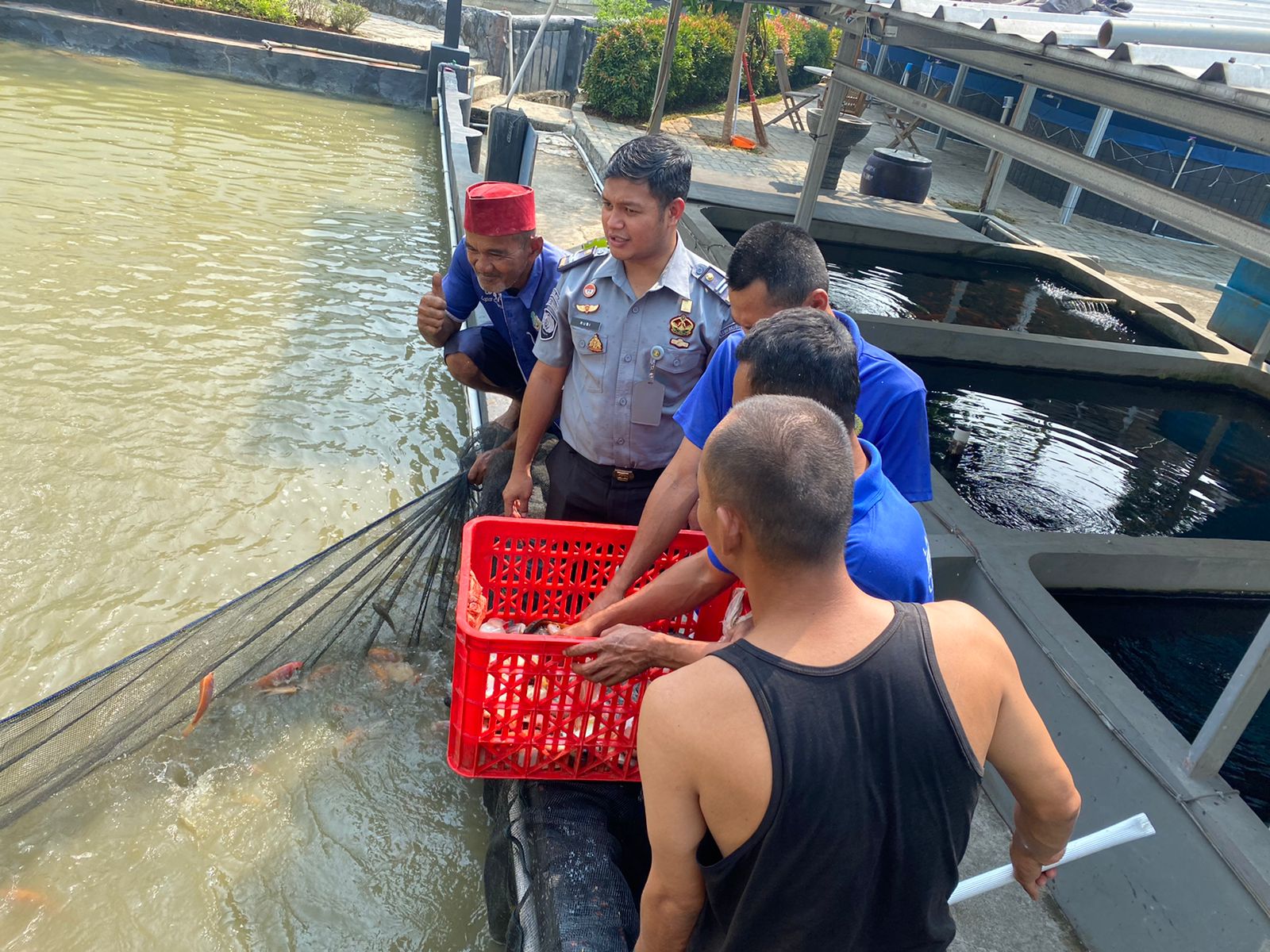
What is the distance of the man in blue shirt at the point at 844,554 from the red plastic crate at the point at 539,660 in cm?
14

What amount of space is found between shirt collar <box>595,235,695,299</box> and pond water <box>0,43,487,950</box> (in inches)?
68.6

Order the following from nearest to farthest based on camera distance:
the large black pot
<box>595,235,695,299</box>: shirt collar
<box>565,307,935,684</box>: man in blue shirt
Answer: <box>565,307,935,684</box>: man in blue shirt < <box>595,235,695,299</box>: shirt collar < the large black pot

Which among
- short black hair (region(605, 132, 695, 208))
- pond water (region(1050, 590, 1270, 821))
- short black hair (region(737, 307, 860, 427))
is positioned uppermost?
short black hair (region(605, 132, 695, 208))

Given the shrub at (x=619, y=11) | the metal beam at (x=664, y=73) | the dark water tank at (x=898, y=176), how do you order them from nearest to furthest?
the metal beam at (x=664, y=73) → the dark water tank at (x=898, y=176) → the shrub at (x=619, y=11)

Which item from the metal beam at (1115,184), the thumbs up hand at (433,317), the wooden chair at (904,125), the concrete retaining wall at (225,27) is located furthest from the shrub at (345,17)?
the thumbs up hand at (433,317)

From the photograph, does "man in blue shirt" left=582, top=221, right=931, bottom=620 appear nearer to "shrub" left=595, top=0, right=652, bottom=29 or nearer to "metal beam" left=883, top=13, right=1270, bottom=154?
"metal beam" left=883, top=13, right=1270, bottom=154

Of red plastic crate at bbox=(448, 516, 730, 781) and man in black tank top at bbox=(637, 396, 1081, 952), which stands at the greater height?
man in black tank top at bbox=(637, 396, 1081, 952)

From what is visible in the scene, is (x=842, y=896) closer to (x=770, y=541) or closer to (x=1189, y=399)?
(x=770, y=541)

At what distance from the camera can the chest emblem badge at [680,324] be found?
10.1 ft

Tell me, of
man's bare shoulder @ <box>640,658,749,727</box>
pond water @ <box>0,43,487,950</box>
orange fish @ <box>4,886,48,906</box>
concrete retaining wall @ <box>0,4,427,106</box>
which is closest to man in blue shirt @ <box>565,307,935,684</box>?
man's bare shoulder @ <box>640,658,749,727</box>

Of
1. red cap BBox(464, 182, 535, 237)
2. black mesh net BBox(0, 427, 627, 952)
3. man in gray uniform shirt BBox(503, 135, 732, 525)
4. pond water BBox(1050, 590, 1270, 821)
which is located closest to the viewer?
black mesh net BBox(0, 427, 627, 952)

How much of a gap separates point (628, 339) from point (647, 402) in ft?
0.75

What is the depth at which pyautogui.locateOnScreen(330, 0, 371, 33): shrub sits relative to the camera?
16.7m

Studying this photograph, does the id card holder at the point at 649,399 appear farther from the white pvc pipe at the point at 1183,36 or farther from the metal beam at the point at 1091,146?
the metal beam at the point at 1091,146
